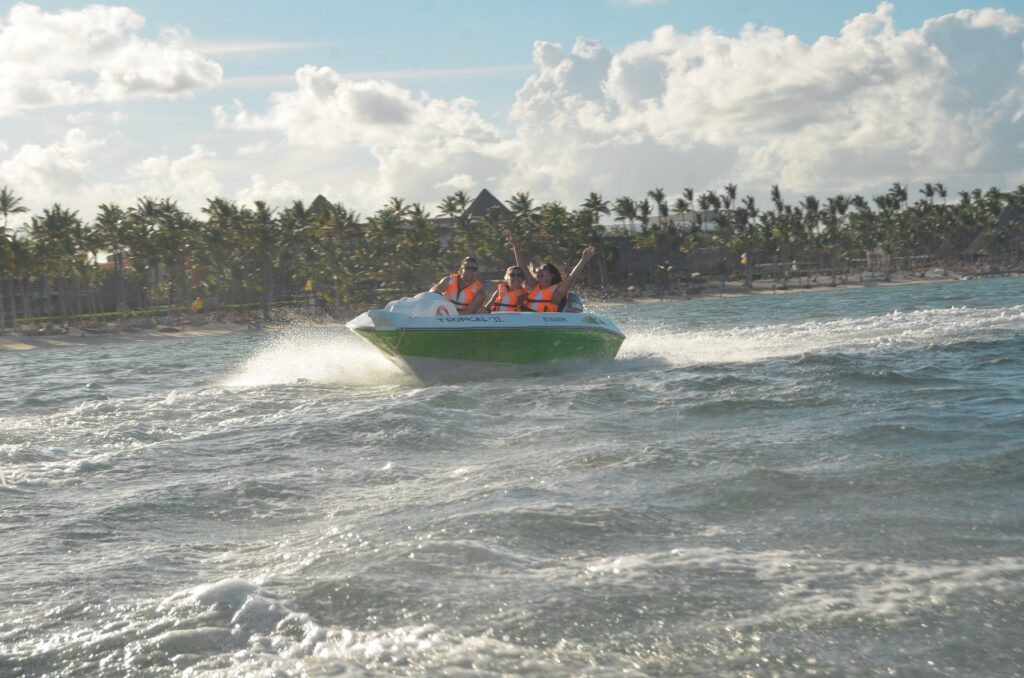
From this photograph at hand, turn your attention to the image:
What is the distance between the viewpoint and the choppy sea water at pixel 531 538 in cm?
354

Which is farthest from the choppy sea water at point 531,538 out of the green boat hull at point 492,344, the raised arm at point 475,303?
the raised arm at point 475,303

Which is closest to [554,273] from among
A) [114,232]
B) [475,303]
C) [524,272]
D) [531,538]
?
[524,272]

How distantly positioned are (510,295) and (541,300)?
0.43 metres

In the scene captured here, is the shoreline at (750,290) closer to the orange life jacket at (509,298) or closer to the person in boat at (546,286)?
the person in boat at (546,286)

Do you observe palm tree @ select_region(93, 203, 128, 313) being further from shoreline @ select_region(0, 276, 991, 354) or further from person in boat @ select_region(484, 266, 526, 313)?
person in boat @ select_region(484, 266, 526, 313)

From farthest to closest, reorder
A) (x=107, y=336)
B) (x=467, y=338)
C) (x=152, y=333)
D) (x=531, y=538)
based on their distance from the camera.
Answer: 1. (x=152, y=333)
2. (x=107, y=336)
3. (x=467, y=338)
4. (x=531, y=538)

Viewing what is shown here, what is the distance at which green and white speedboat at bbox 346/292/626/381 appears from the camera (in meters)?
12.7

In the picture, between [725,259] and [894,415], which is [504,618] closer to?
[894,415]

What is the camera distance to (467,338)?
504 inches

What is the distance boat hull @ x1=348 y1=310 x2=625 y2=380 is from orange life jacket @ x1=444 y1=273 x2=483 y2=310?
597mm

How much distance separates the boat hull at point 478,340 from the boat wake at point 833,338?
1.86 meters

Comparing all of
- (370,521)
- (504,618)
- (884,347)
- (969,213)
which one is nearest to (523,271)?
(884,347)

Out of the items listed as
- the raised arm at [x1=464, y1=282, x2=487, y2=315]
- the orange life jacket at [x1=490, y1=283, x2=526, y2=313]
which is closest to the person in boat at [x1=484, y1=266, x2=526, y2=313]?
the orange life jacket at [x1=490, y1=283, x2=526, y2=313]

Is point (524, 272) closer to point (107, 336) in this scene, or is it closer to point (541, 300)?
point (541, 300)
